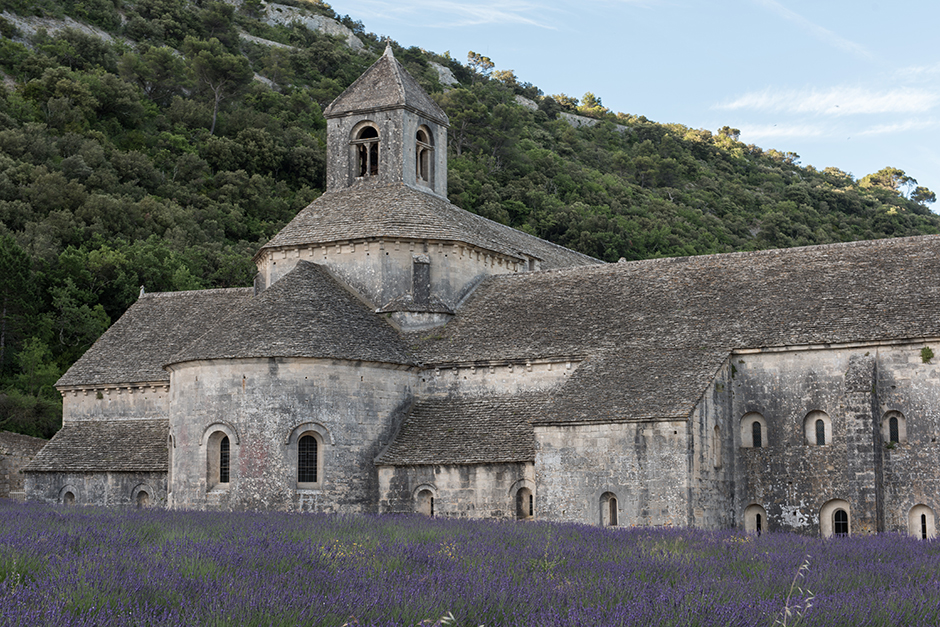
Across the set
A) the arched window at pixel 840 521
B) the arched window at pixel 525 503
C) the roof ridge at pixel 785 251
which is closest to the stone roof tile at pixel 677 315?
the roof ridge at pixel 785 251

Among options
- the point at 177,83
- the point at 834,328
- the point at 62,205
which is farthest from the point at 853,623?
the point at 177,83

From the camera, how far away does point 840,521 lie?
27.1 meters

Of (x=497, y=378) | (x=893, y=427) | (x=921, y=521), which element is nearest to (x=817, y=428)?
(x=893, y=427)

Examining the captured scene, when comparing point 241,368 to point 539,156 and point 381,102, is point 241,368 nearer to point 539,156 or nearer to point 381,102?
point 381,102

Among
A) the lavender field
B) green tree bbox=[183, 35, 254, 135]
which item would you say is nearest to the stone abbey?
the lavender field

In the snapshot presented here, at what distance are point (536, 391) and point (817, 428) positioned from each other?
830cm

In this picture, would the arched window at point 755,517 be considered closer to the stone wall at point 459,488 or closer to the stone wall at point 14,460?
the stone wall at point 459,488

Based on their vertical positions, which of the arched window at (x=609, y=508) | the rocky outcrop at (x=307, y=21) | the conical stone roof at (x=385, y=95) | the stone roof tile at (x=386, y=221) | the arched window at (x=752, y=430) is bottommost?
the arched window at (x=609, y=508)

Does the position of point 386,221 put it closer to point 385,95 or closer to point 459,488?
point 385,95

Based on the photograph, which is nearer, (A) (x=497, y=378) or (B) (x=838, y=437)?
(B) (x=838, y=437)

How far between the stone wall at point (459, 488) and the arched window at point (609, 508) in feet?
5.92

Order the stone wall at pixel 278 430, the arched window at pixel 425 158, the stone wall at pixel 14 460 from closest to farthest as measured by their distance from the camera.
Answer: the stone wall at pixel 278 430 < the stone wall at pixel 14 460 < the arched window at pixel 425 158

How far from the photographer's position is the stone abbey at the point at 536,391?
87.1ft

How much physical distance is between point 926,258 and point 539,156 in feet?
243
